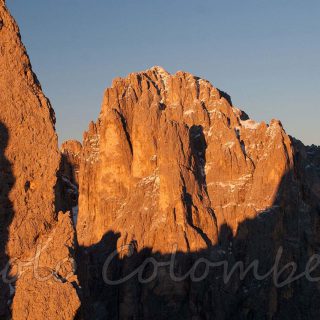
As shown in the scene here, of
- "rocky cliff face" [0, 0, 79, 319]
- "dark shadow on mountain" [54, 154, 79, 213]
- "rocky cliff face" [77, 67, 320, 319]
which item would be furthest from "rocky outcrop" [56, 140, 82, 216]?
"rocky cliff face" [0, 0, 79, 319]

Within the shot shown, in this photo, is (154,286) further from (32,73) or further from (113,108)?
(32,73)

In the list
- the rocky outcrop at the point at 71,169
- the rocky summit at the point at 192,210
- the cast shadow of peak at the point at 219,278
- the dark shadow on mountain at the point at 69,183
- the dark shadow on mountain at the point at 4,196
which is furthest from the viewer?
the rocky outcrop at the point at 71,169

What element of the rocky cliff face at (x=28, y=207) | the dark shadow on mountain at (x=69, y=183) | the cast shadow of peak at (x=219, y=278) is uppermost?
the dark shadow on mountain at (x=69, y=183)

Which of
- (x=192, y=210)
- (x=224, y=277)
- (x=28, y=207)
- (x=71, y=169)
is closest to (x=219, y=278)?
(x=224, y=277)

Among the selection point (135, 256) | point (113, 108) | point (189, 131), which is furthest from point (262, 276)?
point (113, 108)

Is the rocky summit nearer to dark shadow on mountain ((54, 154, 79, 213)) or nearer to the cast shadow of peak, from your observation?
the cast shadow of peak

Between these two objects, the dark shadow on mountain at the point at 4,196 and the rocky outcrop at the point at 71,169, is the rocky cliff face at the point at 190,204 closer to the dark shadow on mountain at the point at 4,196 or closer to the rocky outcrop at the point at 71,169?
the rocky outcrop at the point at 71,169

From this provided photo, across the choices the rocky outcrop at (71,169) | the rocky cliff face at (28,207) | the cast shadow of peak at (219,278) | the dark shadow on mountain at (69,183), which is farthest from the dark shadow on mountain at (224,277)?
the rocky cliff face at (28,207)

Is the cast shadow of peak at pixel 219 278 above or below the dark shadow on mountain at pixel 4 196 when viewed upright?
above
